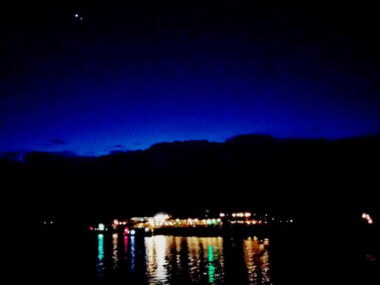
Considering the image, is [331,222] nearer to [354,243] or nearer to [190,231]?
[354,243]

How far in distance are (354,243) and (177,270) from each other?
19540 millimetres

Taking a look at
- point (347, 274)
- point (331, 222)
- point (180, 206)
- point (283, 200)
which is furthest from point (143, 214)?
point (347, 274)

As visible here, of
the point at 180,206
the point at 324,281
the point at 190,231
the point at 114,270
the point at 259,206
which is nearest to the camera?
the point at 324,281

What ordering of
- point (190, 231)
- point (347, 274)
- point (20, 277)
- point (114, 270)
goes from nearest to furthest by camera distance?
point (347, 274) → point (20, 277) → point (114, 270) → point (190, 231)

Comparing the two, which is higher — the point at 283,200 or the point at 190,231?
the point at 283,200

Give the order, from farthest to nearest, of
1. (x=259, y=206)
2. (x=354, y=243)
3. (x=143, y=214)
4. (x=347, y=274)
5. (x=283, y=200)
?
(x=143, y=214) < (x=259, y=206) < (x=283, y=200) < (x=354, y=243) < (x=347, y=274)

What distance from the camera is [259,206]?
437 feet

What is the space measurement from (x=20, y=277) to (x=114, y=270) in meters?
6.06

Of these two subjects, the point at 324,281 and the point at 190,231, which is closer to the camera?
the point at 324,281

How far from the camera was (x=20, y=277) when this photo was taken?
73.2ft

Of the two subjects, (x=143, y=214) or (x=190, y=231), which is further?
(x=143, y=214)

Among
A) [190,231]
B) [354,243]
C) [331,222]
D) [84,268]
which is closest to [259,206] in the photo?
[190,231]

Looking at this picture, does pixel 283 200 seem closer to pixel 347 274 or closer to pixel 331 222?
pixel 331 222

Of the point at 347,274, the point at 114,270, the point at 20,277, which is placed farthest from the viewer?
the point at 114,270
